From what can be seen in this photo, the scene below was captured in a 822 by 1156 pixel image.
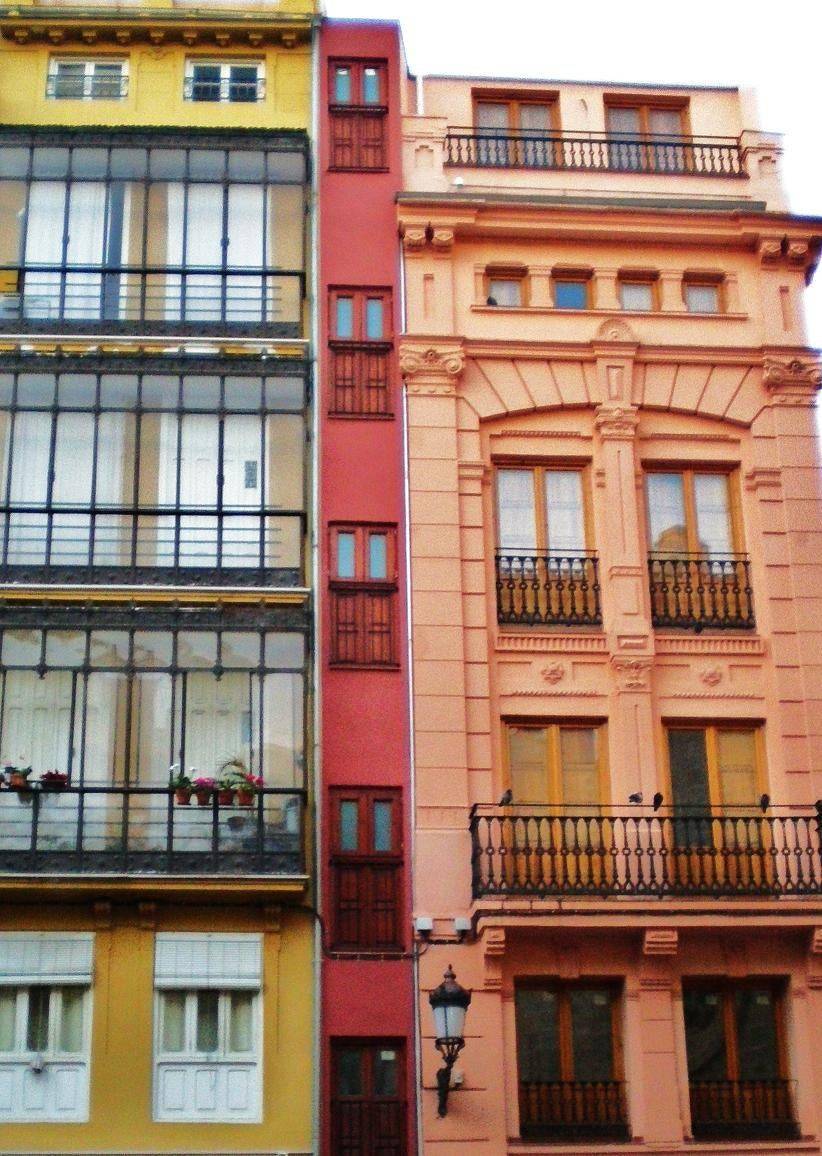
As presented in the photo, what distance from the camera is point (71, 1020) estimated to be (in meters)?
22.3

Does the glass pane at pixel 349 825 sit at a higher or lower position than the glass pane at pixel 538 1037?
higher

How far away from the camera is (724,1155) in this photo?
22.0m

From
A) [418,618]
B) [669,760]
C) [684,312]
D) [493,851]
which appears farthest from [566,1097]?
[684,312]

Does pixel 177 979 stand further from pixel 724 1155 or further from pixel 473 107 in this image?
pixel 473 107

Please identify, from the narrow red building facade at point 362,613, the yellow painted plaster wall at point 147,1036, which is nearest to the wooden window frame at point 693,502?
the narrow red building facade at point 362,613

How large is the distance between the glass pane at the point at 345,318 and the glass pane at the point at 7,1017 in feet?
32.9

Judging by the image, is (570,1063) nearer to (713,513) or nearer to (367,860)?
(367,860)

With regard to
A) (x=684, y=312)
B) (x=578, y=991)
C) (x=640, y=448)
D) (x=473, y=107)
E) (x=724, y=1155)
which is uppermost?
(x=473, y=107)

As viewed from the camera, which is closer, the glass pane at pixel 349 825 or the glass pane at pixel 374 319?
the glass pane at pixel 349 825

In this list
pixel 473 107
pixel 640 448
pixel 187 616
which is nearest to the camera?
pixel 187 616

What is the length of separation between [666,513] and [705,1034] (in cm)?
717

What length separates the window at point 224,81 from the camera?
27984mm

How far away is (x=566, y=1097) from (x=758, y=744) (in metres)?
5.36

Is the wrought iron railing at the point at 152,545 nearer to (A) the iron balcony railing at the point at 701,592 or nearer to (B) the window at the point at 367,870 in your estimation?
(B) the window at the point at 367,870
